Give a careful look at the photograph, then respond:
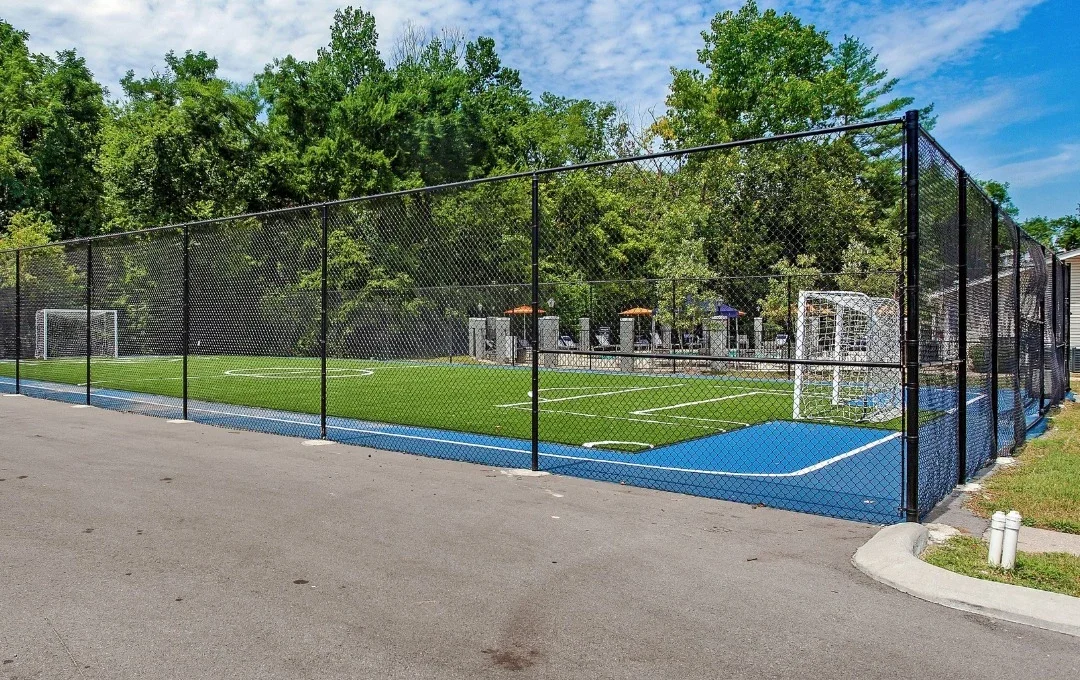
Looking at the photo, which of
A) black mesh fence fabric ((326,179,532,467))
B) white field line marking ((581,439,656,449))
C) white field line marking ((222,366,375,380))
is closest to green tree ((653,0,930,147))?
black mesh fence fabric ((326,179,532,467))

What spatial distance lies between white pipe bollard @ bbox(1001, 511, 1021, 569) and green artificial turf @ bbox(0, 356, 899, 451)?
17.2ft

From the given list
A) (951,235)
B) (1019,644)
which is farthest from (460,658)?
(951,235)

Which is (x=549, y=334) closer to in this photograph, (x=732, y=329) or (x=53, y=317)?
(x=732, y=329)

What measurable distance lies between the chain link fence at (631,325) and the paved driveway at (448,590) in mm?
1560

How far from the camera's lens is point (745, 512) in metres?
6.32

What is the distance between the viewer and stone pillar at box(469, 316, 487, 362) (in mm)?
22547

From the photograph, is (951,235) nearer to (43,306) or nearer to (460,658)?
(460,658)

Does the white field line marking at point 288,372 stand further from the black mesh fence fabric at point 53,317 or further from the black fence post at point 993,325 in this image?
the black fence post at point 993,325

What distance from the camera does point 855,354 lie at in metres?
14.3

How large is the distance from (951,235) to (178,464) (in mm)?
Result: 7902

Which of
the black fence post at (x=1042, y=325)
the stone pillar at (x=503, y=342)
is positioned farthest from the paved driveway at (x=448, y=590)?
the stone pillar at (x=503, y=342)

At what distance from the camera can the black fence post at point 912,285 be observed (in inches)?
221

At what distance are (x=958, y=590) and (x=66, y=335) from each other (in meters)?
29.6

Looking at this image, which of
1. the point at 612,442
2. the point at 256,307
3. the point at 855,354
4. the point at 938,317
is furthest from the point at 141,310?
the point at 938,317
